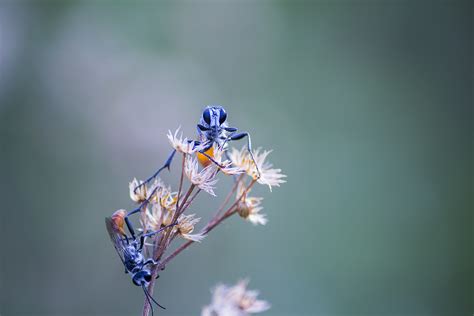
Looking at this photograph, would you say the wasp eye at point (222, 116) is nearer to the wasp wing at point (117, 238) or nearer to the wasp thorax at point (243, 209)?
the wasp thorax at point (243, 209)

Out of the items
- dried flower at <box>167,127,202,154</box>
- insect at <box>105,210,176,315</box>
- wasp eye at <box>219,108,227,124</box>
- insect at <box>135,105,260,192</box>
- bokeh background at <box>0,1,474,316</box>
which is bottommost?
insect at <box>105,210,176,315</box>

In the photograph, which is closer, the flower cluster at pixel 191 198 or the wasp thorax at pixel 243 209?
the flower cluster at pixel 191 198

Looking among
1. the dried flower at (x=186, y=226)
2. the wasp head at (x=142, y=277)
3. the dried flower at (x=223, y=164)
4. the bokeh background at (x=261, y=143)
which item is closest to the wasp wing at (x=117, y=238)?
the wasp head at (x=142, y=277)

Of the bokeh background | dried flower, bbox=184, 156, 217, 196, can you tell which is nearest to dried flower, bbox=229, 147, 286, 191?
dried flower, bbox=184, 156, 217, 196

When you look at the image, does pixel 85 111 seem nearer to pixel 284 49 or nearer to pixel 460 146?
pixel 284 49

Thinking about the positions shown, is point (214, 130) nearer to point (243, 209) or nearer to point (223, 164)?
point (223, 164)

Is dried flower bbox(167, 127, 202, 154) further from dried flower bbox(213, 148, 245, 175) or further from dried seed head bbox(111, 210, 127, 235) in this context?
dried seed head bbox(111, 210, 127, 235)
